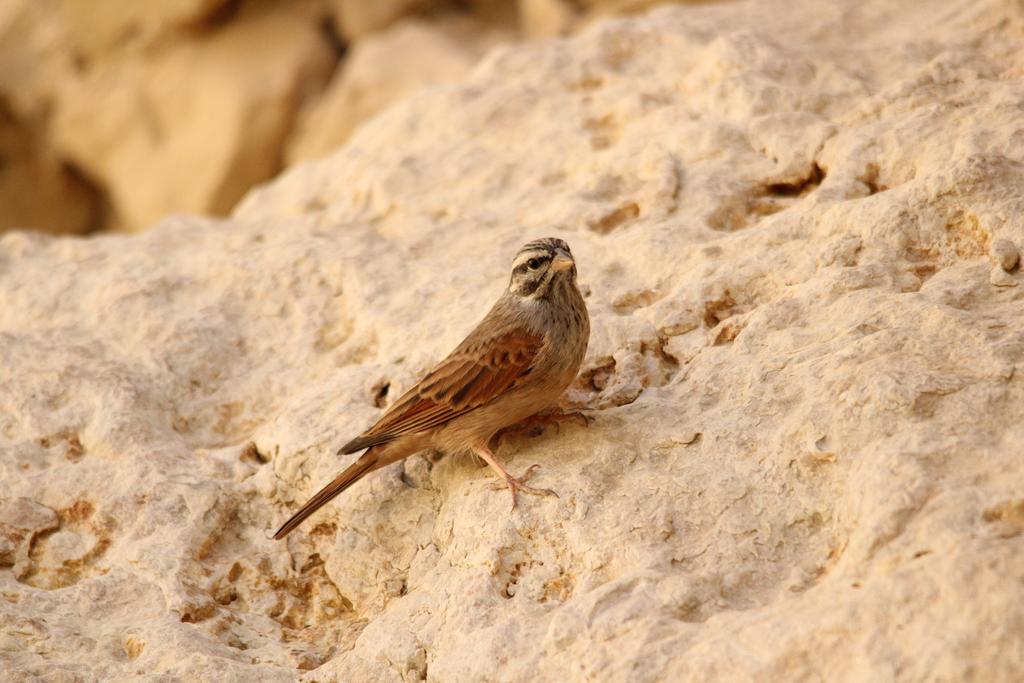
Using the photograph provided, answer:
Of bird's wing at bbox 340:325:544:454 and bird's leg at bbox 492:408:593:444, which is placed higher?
bird's wing at bbox 340:325:544:454

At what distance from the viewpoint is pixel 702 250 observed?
17.5ft

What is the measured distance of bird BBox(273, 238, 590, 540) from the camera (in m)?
4.72

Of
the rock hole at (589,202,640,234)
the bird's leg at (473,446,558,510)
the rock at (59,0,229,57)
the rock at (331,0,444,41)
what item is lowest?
the bird's leg at (473,446,558,510)

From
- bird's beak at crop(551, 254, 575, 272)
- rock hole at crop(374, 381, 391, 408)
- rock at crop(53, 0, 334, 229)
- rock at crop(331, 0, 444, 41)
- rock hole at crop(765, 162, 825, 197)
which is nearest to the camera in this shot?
bird's beak at crop(551, 254, 575, 272)

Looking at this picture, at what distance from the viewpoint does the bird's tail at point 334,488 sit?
185 inches

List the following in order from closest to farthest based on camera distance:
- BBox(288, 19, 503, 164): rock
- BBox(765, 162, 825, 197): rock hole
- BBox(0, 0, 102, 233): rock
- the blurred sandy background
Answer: BBox(765, 162, 825, 197): rock hole < BBox(288, 19, 503, 164): rock < the blurred sandy background < BBox(0, 0, 102, 233): rock

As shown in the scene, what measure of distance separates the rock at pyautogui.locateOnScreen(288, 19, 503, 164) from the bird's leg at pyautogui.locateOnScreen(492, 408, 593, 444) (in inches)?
284

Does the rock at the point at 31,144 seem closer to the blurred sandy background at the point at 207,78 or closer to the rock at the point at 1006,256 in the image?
the blurred sandy background at the point at 207,78

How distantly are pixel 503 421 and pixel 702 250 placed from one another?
1312 millimetres

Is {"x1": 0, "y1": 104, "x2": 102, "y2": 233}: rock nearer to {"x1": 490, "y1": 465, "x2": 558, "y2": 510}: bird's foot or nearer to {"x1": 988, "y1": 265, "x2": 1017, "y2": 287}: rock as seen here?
{"x1": 490, "y1": 465, "x2": 558, "y2": 510}: bird's foot

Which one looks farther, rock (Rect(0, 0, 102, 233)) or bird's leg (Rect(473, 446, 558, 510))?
rock (Rect(0, 0, 102, 233))

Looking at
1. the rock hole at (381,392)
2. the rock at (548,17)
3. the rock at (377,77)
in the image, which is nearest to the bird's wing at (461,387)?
the rock hole at (381,392)

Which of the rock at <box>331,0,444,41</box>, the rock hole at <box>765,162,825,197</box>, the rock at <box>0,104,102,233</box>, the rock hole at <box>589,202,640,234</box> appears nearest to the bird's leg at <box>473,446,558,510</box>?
the rock hole at <box>589,202,640,234</box>

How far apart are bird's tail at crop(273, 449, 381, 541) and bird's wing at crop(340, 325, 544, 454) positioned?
7 cm
